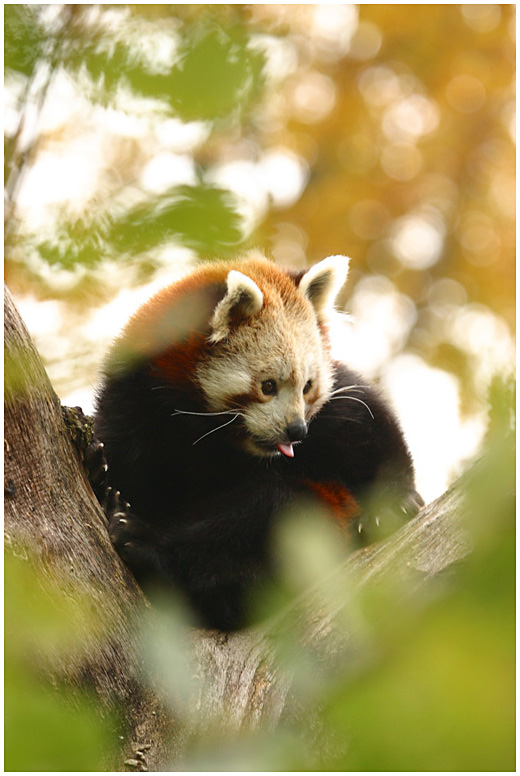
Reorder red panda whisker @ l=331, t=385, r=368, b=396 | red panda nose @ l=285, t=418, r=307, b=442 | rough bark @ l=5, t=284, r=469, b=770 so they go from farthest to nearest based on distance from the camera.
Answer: red panda whisker @ l=331, t=385, r=368, b=396
red panda nose @ l=285, t=418, r=307, b=442
rough bark @ l=5, t=284, r=469, b=770

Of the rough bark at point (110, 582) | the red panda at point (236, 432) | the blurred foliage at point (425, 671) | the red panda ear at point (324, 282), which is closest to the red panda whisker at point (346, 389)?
the red panda at point (236, 432)

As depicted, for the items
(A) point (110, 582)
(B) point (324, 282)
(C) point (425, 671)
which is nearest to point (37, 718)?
(C) point (425, 671)

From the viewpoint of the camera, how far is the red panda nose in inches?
128

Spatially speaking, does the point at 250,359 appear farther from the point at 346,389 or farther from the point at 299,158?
the point at 299,158

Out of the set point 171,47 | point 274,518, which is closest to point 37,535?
point 274,518

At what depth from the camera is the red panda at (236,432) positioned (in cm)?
282

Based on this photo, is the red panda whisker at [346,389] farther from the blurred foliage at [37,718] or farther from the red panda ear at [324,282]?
the blurred foliage at [37,718]

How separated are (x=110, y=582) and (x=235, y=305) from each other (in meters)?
1.63

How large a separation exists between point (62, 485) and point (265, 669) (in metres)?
0.82

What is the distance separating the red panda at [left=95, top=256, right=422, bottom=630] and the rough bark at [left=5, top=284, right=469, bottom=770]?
0.48 meters

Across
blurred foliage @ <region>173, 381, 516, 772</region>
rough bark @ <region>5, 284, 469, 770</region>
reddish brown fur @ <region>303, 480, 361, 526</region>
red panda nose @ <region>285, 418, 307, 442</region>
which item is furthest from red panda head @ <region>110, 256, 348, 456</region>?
blurred foliage @ <region>173, 381, 516, 772</region>

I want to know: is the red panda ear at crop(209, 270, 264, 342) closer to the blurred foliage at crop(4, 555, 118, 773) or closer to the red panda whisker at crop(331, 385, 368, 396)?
the red panda whisker at crop(331, 385, 368, 396)

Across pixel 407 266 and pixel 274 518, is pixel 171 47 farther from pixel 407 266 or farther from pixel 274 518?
pixel 407 266

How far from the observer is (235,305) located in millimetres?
3455
